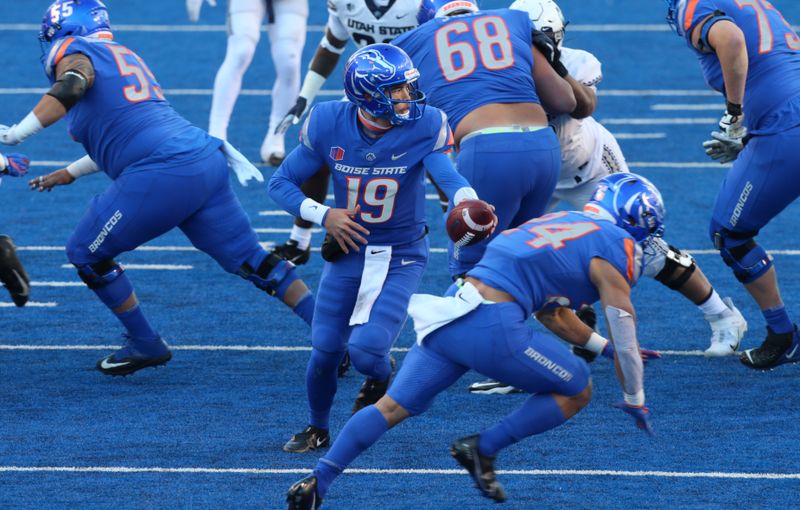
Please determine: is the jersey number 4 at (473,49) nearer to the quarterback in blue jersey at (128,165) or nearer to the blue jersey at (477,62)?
the blue jersey at (477,62)

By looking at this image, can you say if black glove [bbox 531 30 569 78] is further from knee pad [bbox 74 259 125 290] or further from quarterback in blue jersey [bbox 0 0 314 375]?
knee pad [bbox 74 259 125 290]

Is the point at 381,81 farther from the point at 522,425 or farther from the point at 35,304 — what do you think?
the point at 35,304

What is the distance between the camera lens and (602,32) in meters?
14.4

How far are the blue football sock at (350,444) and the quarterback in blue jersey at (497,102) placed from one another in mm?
1457

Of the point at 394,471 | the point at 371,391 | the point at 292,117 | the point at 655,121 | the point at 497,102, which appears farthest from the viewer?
the point at 655,121

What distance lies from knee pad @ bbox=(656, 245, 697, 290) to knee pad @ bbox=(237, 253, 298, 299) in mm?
1546

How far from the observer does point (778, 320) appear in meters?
6.02

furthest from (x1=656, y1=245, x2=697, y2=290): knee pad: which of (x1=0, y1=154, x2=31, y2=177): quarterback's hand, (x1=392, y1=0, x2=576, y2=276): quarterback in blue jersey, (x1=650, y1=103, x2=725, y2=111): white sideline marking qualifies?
(x1=650, y1=103, x2=725, y2=111): white sideline marking

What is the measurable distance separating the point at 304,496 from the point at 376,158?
1.28 meters

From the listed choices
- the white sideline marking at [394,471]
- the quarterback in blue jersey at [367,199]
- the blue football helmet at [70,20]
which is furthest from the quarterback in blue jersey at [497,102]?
the blue football helmet at [70,20]

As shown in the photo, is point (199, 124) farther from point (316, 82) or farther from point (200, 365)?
point (200, 365)

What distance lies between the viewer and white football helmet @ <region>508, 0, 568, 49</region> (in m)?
5.89

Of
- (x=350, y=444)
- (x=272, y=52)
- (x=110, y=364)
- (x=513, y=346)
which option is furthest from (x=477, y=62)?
(x=272, y=52)

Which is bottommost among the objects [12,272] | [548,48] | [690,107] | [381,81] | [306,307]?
[690,107]
